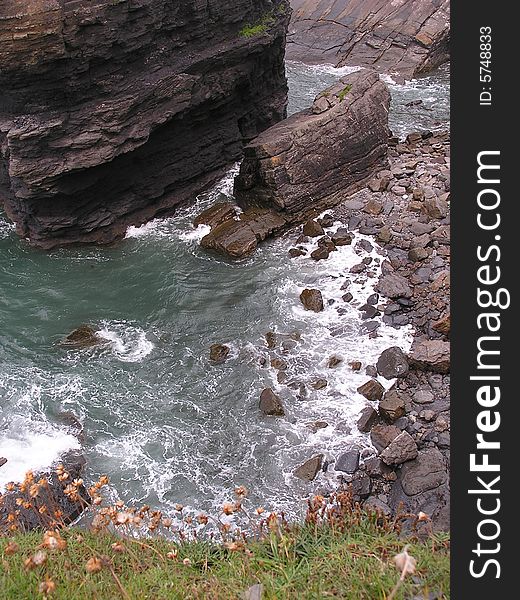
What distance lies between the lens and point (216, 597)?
5.04m

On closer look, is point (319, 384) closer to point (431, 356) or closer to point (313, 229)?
point (431, 356)

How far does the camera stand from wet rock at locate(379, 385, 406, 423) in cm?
1263

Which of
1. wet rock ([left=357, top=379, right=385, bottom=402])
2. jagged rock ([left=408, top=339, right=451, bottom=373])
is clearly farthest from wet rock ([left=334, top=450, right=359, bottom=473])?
jagged rock ([left=408, top=339, right=451, bottom=373])

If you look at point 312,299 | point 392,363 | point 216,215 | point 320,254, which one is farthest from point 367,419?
point 216,215

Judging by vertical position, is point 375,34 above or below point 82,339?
above

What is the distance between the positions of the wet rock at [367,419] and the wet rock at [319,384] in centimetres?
118

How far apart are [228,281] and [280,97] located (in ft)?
35.4

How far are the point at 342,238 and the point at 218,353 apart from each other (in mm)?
6010

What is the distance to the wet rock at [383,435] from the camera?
12.1m

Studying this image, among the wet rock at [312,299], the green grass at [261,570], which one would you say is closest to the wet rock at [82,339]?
the wet rock at [312,299]

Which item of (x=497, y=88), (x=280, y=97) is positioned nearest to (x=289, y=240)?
(x=280, y=97)

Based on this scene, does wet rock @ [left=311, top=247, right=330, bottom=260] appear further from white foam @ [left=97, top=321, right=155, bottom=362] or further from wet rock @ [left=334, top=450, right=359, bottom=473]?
wet rock @ [left=334, top=450, right=359, bottom=473]

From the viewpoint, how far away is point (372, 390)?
43.9 feet

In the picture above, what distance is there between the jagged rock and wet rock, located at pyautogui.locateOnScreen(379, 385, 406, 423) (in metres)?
1.15
